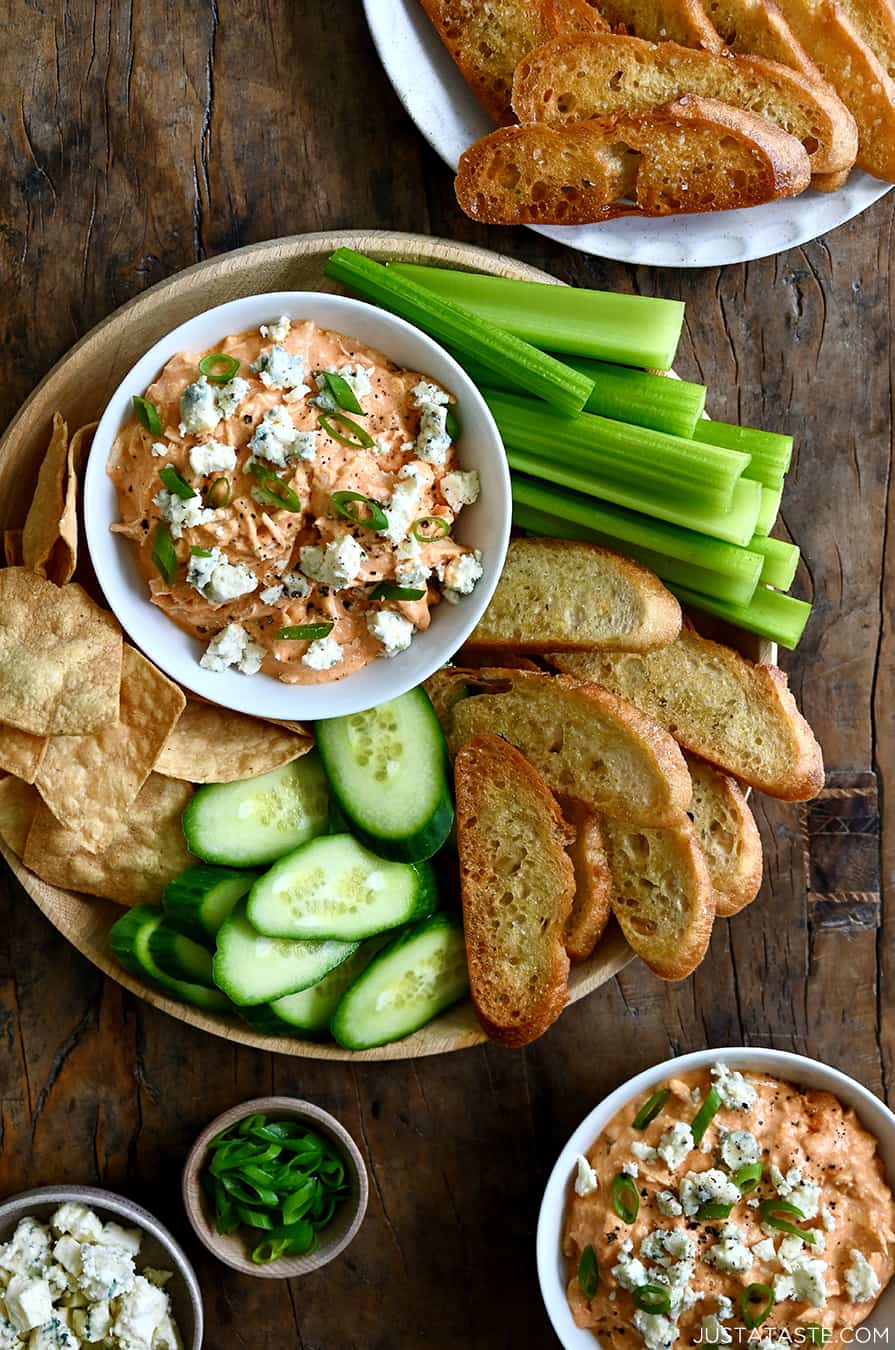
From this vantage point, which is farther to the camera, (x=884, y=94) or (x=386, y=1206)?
(x=386, y=1206)

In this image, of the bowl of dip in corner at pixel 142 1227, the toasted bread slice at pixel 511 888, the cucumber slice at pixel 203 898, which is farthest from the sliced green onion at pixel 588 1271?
the cucumber slice at pixel 203 898

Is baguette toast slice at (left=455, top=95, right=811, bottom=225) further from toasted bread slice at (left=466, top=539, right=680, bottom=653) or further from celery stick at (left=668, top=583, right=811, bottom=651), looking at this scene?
celery stick at (left=668, top=583, right=811, bottom=651)

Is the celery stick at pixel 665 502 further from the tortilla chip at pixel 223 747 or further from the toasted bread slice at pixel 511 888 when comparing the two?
the tortilla chip at pixel 223 747

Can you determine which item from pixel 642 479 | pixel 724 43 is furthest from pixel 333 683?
pixel 724 43

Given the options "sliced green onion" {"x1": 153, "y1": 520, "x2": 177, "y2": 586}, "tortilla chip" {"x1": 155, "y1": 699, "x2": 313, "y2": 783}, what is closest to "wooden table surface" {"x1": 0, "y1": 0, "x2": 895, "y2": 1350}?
"tortilla chip" {"x1": 155, "y1": 699, "x2": 313, "y2": 783}

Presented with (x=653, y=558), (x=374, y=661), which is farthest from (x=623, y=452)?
(x=374, y=661)

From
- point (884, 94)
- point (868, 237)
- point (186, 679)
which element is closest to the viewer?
point (186, 679)

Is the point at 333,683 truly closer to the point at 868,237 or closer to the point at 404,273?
the point at 404,273
